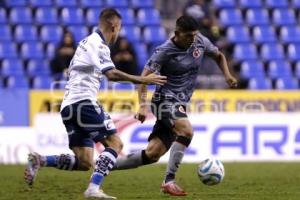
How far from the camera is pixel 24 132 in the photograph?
17.8 m

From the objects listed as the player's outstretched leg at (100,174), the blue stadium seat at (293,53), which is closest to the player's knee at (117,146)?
the player's outstretched leg at (100,174)

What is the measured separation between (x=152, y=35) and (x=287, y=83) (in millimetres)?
4036

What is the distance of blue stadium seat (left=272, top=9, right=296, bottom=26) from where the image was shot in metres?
23.6

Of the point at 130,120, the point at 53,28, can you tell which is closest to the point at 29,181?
the point at 130,120

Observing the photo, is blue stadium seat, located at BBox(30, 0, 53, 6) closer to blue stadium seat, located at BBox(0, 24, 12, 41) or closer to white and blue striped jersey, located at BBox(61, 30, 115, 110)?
blue stadium seat, located at BBox(0, 24, 12, 41)

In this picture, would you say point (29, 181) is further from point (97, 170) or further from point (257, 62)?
point (257, 62)

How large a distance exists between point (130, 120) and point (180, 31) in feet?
25.2

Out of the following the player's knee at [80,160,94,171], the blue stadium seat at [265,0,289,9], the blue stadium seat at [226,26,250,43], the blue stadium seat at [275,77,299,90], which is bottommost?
the blue stadium seat at [275,77,299,90]

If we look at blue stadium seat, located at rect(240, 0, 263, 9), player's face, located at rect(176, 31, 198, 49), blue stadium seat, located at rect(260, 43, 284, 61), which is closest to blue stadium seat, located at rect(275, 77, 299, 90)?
blue stadium seat, located at rect(260, 43, 284, 61)

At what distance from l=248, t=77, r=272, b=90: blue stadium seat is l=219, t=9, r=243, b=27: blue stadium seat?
2.50 meters

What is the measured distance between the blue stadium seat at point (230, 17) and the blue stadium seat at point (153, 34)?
1929 millimetres

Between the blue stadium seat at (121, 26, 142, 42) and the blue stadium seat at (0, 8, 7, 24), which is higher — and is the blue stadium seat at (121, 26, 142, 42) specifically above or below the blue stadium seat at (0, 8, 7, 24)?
below

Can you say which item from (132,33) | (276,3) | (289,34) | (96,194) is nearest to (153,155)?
(96,194)

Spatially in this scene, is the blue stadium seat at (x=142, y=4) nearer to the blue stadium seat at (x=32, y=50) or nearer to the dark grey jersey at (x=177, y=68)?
the blue stadium seat at (x=32, y=50)
